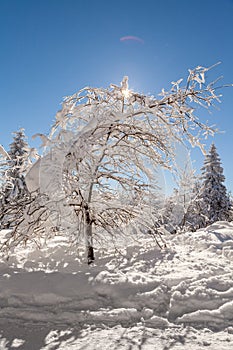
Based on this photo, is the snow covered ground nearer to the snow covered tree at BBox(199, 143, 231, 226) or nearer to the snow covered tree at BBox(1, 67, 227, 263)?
the snow covered tree at BBox(1, 67, 227, 263)

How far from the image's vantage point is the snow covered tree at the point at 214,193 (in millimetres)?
24656

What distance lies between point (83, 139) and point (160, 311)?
319 cm

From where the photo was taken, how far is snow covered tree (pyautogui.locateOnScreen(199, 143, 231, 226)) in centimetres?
2466

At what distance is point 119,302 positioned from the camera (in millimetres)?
3832

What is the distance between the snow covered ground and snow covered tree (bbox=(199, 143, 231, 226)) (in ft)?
65.1

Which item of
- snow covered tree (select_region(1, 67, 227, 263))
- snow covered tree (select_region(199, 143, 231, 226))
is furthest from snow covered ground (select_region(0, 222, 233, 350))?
snow covered tree (select_region(199, 143, 231, 226))

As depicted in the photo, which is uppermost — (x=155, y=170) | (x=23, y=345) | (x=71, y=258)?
(x=155, y=170)

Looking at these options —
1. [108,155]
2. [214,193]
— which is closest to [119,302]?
[108,155]

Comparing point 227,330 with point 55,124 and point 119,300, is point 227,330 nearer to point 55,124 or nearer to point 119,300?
point 119,300

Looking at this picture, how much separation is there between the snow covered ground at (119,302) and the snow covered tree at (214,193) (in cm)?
1985


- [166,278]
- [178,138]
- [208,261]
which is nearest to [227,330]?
[166,278]

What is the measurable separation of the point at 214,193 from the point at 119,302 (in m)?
23.4

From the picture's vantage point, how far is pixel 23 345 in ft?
9.50

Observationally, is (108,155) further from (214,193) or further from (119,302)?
(214,193)
